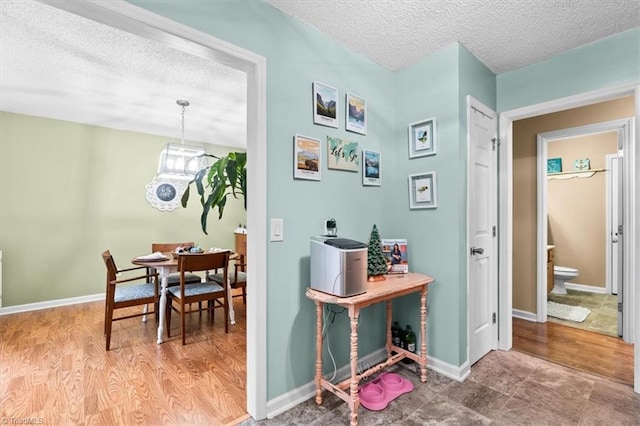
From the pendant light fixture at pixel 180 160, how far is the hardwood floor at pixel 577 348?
3743 millimetres

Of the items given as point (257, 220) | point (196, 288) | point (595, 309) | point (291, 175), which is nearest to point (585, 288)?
point (595, 309)

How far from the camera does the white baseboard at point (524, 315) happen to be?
337cm

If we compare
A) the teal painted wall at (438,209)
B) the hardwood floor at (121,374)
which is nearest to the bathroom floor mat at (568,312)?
the teal painted wall at (438,209)

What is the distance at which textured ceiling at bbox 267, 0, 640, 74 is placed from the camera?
1827mm

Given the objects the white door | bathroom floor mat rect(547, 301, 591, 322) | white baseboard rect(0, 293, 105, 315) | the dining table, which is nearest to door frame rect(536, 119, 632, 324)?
bathroom floor mat rect(547, 301, 591, 322)

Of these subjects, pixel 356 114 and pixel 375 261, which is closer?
pixel 375 261

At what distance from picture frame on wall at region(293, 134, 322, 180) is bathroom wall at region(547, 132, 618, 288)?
466 centimetres

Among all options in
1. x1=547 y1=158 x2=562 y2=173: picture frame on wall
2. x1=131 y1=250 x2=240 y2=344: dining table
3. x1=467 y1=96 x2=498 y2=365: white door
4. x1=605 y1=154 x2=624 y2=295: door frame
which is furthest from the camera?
x1=547 y1=158 x2=562 y2=173: picture frame on wall

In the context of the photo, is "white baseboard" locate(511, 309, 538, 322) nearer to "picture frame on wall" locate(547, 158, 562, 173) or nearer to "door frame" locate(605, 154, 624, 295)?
"door frame" locate(605, 154, 624, 295)

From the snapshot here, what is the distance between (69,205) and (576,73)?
560 centimetres

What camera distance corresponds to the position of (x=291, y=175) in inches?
74.9

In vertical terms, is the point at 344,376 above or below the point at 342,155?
below

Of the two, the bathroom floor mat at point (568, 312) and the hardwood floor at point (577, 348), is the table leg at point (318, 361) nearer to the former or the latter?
the hardwood floor at point (577, 348)

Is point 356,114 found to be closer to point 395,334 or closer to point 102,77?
point 395,334
